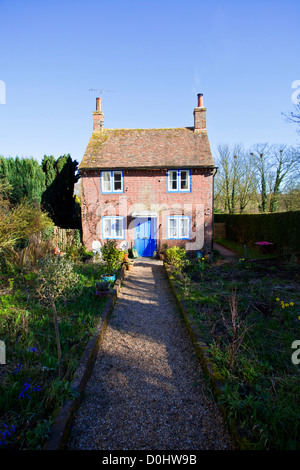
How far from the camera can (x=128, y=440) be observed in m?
2.64

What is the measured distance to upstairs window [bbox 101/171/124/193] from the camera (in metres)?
14.6

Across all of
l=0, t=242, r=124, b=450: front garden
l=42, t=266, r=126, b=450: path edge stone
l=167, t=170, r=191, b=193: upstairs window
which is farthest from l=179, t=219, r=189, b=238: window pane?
l=42, t=266, r=126, b=450: path edge stone

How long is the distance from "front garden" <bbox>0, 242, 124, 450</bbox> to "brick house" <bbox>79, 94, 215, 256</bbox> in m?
7.79

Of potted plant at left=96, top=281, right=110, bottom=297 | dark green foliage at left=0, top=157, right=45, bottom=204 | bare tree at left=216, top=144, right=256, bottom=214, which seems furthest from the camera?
bare tree at left=216, top=144, right=256, bottom=214

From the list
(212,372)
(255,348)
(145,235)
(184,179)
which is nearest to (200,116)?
(184,179)

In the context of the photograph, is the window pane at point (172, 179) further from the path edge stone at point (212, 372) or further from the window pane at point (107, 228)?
the path edge stone at point (212, 372)

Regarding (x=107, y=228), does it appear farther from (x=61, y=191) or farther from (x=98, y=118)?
(x=98, y=118)

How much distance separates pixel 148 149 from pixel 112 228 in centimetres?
569

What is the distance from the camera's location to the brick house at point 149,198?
14.3 m

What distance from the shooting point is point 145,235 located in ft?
48.3

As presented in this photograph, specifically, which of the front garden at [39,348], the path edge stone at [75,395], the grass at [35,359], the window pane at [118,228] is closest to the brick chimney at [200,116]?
the window pane at [118,228]

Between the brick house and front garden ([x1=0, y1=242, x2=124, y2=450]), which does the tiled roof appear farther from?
front garden ([x1=0, y1=242, x2=124, y2=450])

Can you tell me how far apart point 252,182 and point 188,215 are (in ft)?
53.5
